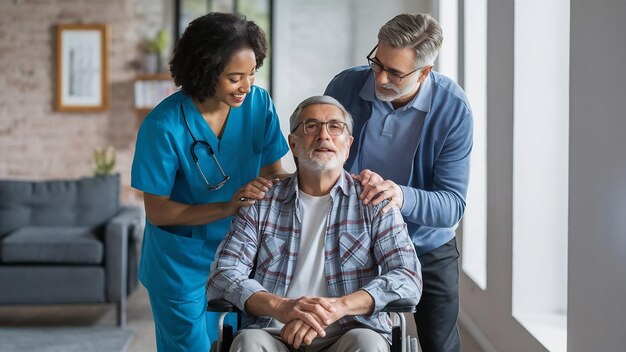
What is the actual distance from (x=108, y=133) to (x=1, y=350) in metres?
3.39

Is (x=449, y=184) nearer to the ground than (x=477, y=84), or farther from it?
nearer to the ground

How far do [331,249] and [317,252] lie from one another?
4 cm

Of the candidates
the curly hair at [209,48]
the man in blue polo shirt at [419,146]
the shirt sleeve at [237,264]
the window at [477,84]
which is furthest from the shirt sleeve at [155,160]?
the window at [477,84]

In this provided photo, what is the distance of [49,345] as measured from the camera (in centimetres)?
446

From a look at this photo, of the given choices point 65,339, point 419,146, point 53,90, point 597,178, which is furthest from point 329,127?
point 53,90

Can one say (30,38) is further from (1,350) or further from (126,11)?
(1,350)

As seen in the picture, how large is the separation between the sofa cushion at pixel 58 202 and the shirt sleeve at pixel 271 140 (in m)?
2.74

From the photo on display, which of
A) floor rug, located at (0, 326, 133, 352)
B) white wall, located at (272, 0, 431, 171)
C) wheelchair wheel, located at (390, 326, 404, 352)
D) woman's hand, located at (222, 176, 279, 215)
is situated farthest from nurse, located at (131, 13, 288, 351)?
white wall, located at (272, 0, 431, 171)

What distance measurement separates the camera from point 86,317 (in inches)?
203

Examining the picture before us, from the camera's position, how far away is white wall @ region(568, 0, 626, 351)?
2.38 m

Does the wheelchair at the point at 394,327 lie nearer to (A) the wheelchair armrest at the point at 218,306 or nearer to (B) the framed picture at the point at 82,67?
(A) the wheelchair armrest at the point at 218,306

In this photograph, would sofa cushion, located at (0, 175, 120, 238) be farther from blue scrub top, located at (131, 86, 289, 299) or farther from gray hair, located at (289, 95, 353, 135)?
gray hair, located at (289, 95, 353, 135)

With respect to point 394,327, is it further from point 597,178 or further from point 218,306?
point 597,178

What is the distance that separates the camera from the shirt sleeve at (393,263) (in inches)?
89.2
